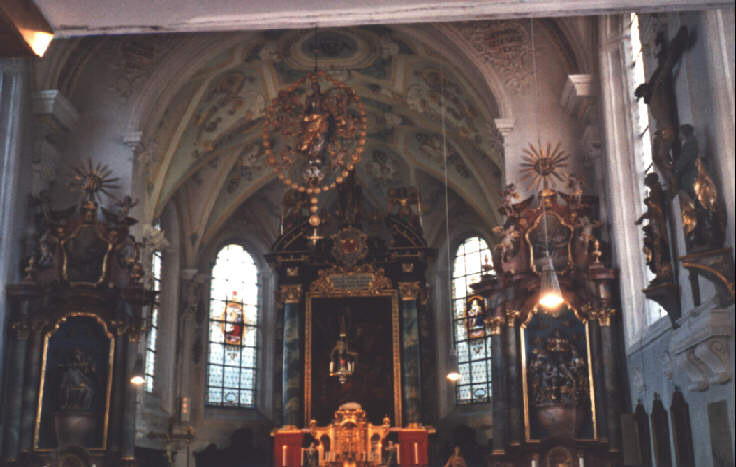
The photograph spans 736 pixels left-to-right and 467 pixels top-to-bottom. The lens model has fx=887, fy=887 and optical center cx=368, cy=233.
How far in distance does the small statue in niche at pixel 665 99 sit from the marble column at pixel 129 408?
28.3 feet

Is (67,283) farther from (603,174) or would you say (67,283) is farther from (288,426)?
(603,174)

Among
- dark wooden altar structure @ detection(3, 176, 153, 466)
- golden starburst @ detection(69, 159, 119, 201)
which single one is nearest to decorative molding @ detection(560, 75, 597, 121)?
dark wooden altar structure @ detection(3, 176, 153, 466)

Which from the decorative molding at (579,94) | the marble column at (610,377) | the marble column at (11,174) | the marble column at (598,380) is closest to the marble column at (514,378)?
the marble column at (598,380)

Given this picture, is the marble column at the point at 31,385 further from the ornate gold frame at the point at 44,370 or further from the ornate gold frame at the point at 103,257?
the ornate gold frame at the point at 103,257

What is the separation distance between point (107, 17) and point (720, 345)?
573 centimetres

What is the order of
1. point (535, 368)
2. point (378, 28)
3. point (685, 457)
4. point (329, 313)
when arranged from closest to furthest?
point (685, 457) < point (535, 368) < point (378, 28) < point (329, 313)

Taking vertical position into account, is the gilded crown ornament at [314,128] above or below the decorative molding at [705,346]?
above

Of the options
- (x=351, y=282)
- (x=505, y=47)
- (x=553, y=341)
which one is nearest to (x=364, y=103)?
(x=351, y=282)

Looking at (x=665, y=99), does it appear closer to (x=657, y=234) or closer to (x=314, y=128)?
(x=657, y=234)

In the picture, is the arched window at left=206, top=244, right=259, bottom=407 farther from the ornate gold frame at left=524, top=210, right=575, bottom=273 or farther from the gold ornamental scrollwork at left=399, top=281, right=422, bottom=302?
the ornate gold frame at left=524, top=210, right=575, bottom=273

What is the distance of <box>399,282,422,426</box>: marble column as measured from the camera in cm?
1820

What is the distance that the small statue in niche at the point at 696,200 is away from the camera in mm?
7672

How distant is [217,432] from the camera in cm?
1992

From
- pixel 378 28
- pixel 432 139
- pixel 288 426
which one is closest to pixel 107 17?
pixel 378 28
